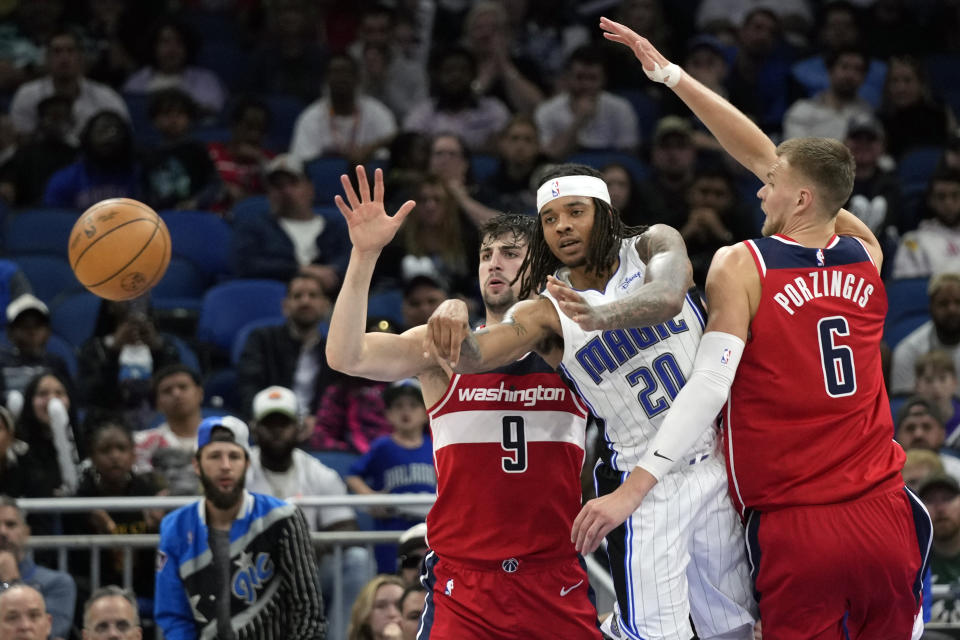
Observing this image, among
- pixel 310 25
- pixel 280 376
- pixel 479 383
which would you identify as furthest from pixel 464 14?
pixel 479 383

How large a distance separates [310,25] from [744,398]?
9.68 metres

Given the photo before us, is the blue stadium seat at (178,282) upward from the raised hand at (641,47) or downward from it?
downward

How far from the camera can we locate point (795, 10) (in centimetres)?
1455

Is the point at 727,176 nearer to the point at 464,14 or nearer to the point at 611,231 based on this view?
the point at 464,14

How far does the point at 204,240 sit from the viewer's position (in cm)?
1139

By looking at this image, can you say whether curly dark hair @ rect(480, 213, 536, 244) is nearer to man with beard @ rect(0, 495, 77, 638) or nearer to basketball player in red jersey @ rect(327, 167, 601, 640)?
basketball player in red jersey @ rect(327, 167, 601, 640)

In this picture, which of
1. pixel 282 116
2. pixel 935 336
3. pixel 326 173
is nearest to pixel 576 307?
pixel 935 336

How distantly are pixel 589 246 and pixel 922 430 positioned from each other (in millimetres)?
4373

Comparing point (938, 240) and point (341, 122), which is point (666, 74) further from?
point (341, 122)

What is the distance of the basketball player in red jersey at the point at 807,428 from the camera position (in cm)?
491

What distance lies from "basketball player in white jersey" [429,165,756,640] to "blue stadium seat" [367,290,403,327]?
16.0ft

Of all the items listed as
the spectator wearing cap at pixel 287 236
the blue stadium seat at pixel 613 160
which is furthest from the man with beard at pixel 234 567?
the blue stadium seat at pixel 613 160

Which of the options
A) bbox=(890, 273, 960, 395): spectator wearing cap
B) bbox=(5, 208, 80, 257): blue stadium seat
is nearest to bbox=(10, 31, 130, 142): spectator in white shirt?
bbox=(5, 208, 80, 257): blue stadium seat

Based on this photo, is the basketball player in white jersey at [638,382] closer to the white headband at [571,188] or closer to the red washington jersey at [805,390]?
the white headband at [571,188]
